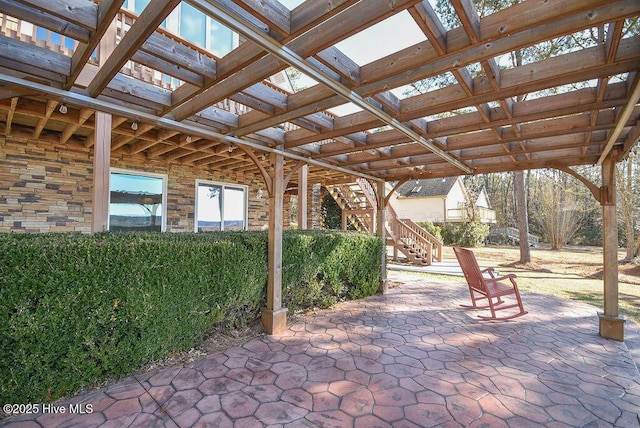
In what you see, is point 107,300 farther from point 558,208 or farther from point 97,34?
point 558,208

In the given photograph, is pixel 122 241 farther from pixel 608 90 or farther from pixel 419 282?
pixel 419 282

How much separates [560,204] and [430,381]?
17.2 meters

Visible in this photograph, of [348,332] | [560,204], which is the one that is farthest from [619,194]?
[348,332]

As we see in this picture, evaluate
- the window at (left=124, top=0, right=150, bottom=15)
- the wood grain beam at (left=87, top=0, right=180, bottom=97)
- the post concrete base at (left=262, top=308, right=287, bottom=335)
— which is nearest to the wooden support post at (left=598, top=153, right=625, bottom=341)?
the post concrete base at (left=262, top=308, right=287, bottom=335)

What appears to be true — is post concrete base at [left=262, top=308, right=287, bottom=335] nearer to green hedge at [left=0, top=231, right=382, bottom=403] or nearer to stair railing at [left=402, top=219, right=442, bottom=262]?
green hedge at [left=0, top=231, right=382, bottom=403]

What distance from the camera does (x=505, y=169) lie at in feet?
16.5

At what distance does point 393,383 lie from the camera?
2.86 m

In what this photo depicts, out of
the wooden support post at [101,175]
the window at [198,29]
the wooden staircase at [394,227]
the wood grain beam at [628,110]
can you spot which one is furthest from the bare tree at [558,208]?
the wooden support post at [101,175]

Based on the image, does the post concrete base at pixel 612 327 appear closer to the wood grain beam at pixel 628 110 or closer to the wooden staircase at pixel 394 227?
the wood grain beam at pixel 628 110

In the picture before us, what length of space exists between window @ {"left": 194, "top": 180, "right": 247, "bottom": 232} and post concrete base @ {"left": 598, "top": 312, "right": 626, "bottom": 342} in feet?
25.5

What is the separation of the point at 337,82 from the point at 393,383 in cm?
273

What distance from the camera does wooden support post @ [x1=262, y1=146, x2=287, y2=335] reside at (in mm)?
4145

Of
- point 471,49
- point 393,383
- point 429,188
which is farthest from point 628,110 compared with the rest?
point 429,188

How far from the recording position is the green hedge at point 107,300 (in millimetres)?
2338
